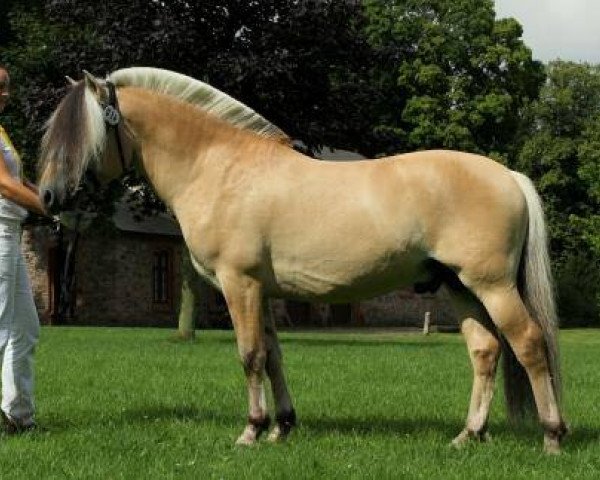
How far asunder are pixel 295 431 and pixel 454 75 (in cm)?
4402

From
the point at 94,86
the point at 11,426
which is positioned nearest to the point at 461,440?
the point at 11,426

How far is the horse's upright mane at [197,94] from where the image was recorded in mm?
7770

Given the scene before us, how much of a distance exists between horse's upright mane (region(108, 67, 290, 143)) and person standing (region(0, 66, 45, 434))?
100 centimetres

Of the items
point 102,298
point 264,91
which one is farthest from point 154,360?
point 102,298

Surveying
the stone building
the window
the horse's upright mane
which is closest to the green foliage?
the stone building

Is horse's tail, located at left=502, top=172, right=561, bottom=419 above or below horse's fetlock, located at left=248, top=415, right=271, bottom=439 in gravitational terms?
above

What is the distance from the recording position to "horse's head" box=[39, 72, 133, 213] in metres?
7.43

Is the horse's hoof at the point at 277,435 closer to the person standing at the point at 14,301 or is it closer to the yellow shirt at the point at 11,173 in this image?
the person standing at the point at 14,301

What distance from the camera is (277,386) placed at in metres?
7.93

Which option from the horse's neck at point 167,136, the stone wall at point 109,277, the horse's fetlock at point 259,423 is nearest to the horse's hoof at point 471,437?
the horse's fetlock at point 259,423

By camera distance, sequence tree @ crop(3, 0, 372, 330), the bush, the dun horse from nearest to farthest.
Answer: the dun horse
tree @ crop(3, 0, 372, 330)
the bush

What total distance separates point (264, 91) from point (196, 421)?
15.8 metres

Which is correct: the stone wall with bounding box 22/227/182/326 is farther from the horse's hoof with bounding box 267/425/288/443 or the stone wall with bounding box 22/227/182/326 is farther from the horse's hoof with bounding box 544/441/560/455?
the horse's hoof with bounding box 544/441/560/455

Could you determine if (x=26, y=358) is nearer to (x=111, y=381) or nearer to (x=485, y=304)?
(x=485, y=304)
